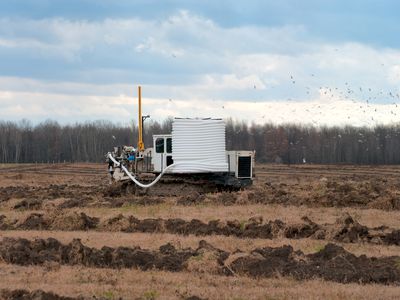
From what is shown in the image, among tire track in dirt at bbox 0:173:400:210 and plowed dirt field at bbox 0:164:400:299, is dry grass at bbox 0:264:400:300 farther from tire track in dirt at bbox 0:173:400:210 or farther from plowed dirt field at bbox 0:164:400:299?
tire track in dirt at bbox 0:173:400:210

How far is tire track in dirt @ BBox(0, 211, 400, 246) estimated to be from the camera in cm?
1767

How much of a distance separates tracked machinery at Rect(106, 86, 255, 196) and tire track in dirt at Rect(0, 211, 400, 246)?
1026 centimetres

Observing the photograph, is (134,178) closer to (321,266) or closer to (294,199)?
(294,199)

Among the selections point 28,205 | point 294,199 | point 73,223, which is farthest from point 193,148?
point 73,223

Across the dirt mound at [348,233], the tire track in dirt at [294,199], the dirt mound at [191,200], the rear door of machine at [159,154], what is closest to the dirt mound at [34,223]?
the tire track in dirt at [294,199]

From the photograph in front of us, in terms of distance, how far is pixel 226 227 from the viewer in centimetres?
1933

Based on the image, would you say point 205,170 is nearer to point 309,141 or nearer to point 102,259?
point 102,259

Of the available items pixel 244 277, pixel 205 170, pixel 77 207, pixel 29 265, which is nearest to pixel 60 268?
pixel 29 265

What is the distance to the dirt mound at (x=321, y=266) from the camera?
39.6 feet

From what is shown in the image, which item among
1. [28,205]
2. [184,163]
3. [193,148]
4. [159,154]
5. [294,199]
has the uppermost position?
[193,148]

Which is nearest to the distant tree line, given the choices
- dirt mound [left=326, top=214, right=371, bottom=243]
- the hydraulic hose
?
the hydraulic hose

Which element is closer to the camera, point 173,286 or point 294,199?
point 173,286

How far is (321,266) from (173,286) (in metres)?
2.97

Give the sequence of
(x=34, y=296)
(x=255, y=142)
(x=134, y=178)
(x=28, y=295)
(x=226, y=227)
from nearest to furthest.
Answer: (x=34, y=296) < (x=28, y=295) < (x=226, y=227) < (x=134, y=178) < (x=255, y=142)
